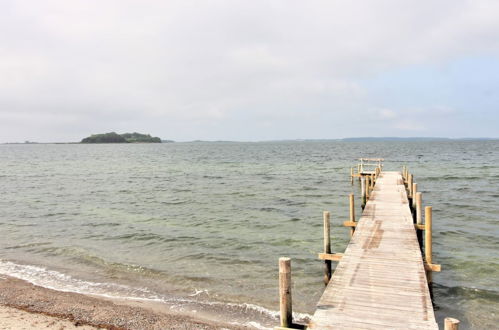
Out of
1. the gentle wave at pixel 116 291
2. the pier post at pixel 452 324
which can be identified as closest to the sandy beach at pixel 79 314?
the gentle wave at pixel 116 291

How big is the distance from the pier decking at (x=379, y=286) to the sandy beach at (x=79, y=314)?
9.00 ft

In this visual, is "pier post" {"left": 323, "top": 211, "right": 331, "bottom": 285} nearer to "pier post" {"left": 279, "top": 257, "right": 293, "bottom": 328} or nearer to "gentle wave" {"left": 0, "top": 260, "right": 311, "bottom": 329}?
"gentle wave" {"left": 0, "top": 260, "right": 311, "bottom": 329}

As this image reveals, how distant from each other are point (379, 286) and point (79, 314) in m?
6.88

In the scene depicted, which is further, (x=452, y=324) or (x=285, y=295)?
(x=285, y=295)

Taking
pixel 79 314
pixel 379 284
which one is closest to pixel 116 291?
pixel 79 314

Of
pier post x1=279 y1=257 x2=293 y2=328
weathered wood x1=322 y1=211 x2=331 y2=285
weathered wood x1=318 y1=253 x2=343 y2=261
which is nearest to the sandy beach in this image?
pier post x1=279 y1=257 x2=293 y2=328

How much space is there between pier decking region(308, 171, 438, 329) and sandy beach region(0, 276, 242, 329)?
274 cm

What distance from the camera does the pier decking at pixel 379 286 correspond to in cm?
601

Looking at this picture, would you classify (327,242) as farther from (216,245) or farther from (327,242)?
(216,245)

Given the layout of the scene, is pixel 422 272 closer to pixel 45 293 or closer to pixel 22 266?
pixel 45 293

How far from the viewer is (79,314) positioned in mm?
8508

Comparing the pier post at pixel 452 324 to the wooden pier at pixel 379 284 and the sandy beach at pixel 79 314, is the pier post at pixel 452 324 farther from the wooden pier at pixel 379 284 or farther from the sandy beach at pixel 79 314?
the sandy beach at pixel 79 314

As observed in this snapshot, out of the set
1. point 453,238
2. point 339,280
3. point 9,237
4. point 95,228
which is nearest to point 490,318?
point 339,280

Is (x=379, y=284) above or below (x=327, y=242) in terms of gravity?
below
